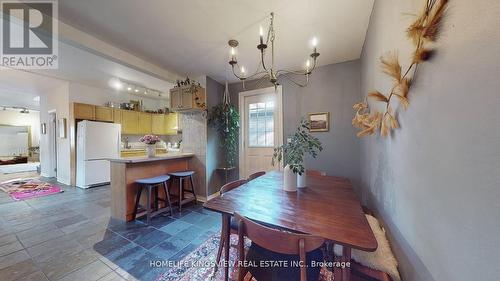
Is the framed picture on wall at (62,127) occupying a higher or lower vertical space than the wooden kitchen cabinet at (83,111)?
lower

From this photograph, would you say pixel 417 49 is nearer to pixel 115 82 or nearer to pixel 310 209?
pixel 310 209

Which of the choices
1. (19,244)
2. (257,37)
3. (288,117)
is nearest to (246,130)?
(288,117)

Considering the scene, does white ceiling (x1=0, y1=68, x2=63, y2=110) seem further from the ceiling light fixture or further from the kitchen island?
the kitchen island

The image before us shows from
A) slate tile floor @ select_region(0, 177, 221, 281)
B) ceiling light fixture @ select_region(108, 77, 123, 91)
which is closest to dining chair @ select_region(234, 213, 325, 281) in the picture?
slate tile floor @ select_region(0, 177, 221, 281)

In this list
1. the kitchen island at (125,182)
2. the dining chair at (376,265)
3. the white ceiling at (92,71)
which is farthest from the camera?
the white ceiling at (92,71)

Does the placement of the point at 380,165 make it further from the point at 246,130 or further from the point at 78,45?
the point at 78,45

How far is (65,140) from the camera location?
4.60 metres

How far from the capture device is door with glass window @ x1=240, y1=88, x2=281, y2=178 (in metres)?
3.54

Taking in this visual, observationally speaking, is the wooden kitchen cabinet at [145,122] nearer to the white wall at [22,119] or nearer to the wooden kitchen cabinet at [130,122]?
the wooden kitchen cabinet at [130,122]

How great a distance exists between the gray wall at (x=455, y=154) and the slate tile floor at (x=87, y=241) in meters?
1.98

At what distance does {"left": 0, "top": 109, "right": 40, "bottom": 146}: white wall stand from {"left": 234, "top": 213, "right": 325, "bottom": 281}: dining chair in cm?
1253

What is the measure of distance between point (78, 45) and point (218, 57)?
1.67 metres

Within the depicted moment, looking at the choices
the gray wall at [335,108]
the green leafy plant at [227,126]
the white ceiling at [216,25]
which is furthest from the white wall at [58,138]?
the gray wall at [335,108]

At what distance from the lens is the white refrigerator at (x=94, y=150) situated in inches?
166
